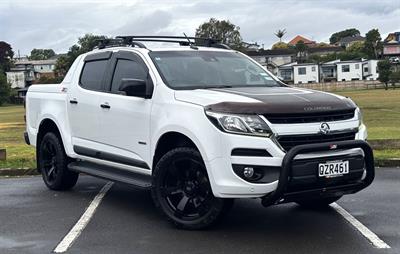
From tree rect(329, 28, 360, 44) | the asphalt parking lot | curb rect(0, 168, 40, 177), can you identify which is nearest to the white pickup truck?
the asphalt parking lot

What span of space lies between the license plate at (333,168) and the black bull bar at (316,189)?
138mm

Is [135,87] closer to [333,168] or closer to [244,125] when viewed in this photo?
[244,125]

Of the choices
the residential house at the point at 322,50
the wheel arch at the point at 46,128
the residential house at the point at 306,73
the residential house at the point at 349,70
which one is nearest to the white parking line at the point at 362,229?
the wheel arch at the point at 46,128

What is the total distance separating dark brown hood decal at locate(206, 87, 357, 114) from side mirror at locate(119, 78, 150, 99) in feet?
2.76

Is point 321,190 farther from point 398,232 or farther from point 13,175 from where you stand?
point 13,175

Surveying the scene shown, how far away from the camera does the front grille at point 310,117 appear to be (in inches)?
212

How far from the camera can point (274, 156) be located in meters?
5.30

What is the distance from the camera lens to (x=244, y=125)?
5.36 metres

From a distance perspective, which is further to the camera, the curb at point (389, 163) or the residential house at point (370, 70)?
the residential house at point (370, 70)

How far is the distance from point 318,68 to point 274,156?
11319 centimetres

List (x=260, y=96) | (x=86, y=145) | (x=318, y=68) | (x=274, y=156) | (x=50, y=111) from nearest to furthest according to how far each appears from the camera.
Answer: (x=274, y=156), (x=260, y=96), (x=86, y=145), (x=50, y=111), (x=318, y=68)

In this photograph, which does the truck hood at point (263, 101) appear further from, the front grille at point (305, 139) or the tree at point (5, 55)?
the tree at point (5, 55)

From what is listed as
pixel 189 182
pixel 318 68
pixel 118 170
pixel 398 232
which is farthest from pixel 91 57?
pixel 318 68

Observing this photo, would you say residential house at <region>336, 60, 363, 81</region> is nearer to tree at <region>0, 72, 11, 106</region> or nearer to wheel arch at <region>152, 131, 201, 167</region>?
tree at <region>0, 72, 11, 106</region>
